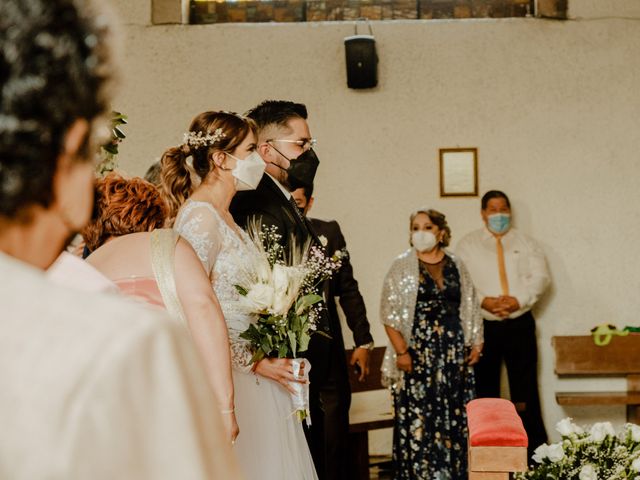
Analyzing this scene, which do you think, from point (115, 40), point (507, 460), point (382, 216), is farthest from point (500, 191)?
point (115, 40)

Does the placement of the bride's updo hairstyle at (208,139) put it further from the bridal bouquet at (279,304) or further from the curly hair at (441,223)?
the curly hair at (441,223)

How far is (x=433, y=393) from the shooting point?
671cm

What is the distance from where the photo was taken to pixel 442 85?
7.95 meters

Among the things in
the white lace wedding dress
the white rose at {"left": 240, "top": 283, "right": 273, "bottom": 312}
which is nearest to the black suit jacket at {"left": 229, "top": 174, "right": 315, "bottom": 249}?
the white lace wedding dress

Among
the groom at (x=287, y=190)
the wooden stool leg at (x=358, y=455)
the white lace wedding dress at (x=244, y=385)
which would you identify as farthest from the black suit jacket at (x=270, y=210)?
the wooden stool leg at (x=358, y=455)

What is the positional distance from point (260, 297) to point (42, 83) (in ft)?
8.67

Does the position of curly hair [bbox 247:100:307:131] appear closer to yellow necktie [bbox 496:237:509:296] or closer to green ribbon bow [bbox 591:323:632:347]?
yellow necktie [bbox 496:237:509:296]

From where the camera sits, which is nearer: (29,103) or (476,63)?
(29,103)

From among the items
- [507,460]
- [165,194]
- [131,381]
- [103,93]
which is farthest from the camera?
[165,194]

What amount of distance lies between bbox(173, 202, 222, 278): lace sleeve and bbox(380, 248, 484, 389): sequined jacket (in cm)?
337

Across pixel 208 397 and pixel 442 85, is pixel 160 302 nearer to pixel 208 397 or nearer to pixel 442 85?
pixel 208 397

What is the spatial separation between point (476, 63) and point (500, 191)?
1.03 meters

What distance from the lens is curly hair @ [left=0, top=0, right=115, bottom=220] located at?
2.52 feet

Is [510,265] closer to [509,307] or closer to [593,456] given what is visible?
[509,307]
